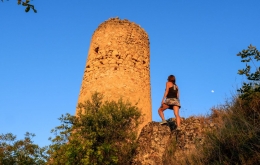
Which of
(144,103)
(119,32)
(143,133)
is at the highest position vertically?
(119,32)

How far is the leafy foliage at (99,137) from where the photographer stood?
6.71 metres

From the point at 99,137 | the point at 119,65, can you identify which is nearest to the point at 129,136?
the point at 99,137

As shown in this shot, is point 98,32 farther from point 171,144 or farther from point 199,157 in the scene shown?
point 199,157

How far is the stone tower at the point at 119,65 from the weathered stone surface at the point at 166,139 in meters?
1.73

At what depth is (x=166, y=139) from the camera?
7.08 m

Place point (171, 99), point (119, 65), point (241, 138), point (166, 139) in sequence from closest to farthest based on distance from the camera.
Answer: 1. point (241, 138)
2. point (171, 99)
3. point (166, 139)
4. point (119, 65)

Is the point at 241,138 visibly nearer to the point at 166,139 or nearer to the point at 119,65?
the point at 166,139

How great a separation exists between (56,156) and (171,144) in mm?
3352

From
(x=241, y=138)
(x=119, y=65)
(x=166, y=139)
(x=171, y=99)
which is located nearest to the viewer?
(x=241, y=138)

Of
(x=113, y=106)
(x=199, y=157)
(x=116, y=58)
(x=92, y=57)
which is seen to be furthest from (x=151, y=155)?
(x=92, y=57)

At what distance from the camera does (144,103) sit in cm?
→ 968

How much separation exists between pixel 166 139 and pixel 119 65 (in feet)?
12.6

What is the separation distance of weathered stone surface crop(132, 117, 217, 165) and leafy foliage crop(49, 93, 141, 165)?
33 cm

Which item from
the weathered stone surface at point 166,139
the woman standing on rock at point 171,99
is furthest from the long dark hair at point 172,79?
the weathered stone surface at point 166,139
